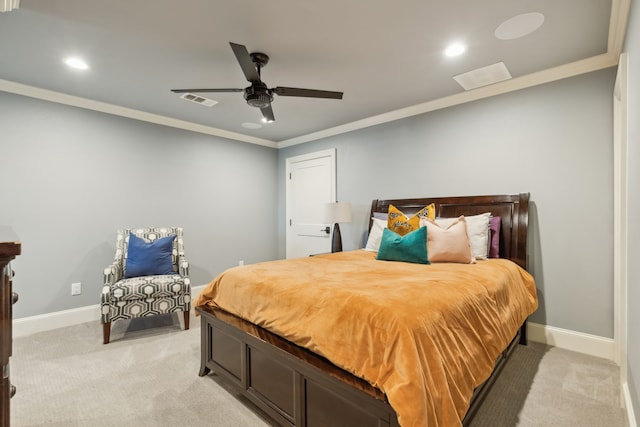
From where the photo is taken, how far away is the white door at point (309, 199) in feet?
15.6

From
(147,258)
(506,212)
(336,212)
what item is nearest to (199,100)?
(147,258)

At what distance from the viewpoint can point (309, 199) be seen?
5.01 meters

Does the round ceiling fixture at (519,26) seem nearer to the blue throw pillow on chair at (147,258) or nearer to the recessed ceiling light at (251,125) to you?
the recessed ceiling light at (251,125)

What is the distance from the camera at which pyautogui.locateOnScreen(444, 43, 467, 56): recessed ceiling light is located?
2422 millimetres

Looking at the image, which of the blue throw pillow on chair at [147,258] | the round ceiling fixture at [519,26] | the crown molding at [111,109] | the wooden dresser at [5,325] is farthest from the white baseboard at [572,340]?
the crown molding at [111,109]

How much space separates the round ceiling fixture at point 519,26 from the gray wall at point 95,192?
12.5 feet

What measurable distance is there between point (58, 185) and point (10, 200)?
406mm

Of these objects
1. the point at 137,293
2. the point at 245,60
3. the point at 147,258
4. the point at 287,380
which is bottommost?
the point at 287,380

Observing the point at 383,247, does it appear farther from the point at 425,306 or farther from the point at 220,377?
the point at 220,377

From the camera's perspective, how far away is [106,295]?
2838mm

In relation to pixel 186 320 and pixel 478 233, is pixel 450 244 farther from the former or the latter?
pixel 186 320

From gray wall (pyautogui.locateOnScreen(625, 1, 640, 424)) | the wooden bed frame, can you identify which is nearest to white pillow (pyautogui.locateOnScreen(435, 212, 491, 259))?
the wooden bed frame

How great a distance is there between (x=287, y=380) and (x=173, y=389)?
40.2 inches

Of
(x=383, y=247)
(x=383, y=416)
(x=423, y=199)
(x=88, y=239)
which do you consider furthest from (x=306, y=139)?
(x=383, y=416)
